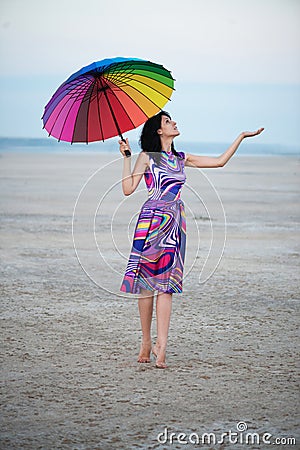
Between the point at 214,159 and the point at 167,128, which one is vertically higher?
the point at 167,128

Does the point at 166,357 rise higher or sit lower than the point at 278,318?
lower

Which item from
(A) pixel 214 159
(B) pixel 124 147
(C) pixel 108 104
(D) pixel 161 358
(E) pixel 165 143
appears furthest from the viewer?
(C) pixel 108 104

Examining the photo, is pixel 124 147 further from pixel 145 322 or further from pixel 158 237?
pixel 145 322

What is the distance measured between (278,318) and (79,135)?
7.76 ft

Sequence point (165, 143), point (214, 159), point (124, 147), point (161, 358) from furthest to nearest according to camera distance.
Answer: point (214, 159) < point (165, 143) < point (124, 147) < point (161, 358)

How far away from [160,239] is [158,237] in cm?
2

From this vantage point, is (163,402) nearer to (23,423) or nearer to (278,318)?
(23,423)

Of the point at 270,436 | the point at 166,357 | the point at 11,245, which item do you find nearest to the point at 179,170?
the point at 166,357

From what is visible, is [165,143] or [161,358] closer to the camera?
[161,358]

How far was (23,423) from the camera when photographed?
15.9ft

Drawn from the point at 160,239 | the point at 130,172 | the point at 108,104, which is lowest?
the point at 160,239

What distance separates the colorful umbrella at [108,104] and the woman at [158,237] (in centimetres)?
34

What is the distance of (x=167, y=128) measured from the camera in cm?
620

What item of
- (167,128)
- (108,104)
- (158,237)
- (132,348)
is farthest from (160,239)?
(108,104)
